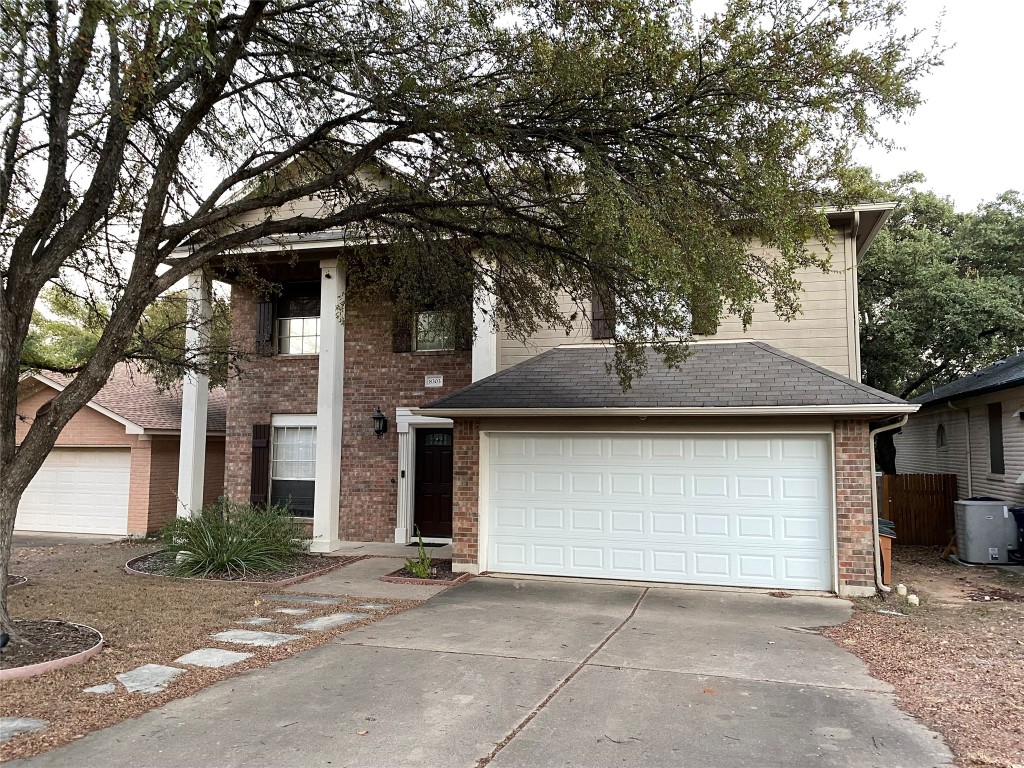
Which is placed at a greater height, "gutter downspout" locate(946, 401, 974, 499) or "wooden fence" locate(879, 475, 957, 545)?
"gutter downspout" locate(946, 401, 974, 499)

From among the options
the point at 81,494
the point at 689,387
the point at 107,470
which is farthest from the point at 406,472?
the point at 81,494

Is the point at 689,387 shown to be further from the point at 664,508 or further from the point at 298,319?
the point at 298,319

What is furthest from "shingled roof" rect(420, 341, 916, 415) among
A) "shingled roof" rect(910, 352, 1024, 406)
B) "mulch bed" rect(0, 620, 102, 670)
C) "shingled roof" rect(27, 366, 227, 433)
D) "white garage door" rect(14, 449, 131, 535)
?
"white garage door" rect(14, 449, 131, 535)

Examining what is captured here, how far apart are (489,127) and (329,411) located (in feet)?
23.6

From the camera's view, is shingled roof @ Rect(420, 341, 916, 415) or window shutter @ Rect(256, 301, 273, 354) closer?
shingled roof @ Rect(420, 341, 916, 415)

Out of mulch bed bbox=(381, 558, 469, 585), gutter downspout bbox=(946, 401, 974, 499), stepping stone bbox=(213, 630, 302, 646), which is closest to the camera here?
stepping stone bbox=(213, 630, 302, 646)

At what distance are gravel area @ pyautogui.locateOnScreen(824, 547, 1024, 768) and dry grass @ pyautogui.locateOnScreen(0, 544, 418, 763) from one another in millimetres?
5075

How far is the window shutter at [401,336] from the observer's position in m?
13.2

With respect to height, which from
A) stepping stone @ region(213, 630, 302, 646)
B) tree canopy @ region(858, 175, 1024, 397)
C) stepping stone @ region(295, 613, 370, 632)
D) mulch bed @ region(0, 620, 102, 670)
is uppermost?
tree canopy @ region(858, 175, 1024, 397)

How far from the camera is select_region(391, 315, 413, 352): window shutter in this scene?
1318cm

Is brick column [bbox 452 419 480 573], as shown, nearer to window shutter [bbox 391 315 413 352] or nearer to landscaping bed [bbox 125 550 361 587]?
landscaping bed [bbox 125 550 361 587]

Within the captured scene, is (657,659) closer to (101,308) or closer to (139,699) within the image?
(139,699)

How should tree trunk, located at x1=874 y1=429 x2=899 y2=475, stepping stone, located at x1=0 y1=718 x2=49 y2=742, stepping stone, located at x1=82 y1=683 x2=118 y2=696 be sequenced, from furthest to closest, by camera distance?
tree trunk, located at x1=874 y1=429 x2=899 y2=475 → stepping stone, located at x1=82 y1=683 x2=118 y2=696 → stepping stone, located at x1=0 y1=718 x2=49 y2=742

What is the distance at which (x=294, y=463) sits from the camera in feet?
45.0
